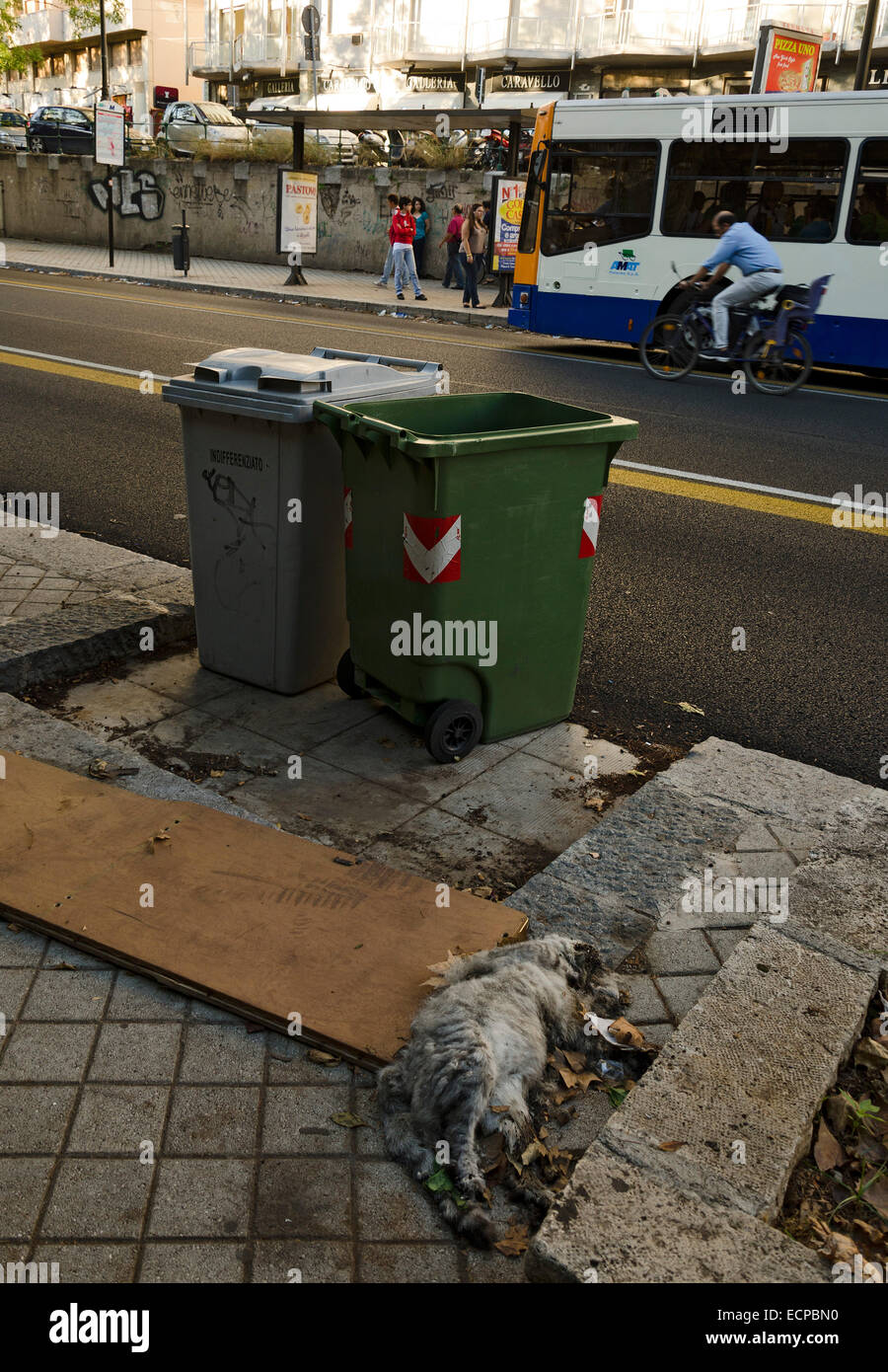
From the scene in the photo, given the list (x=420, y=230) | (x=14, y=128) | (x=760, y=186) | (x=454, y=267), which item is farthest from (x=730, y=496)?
(x=14, y=128)

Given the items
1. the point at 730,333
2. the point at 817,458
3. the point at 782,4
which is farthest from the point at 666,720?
the point at 782,4

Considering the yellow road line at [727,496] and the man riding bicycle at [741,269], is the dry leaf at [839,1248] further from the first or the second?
the man riding bicycle at [741,269]

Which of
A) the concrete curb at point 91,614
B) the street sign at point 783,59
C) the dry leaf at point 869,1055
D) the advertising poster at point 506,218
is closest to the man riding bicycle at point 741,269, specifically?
the advertising poster at point 506,218

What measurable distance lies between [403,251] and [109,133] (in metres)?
7.99

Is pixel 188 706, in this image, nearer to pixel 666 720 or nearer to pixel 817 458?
pixel 666 720

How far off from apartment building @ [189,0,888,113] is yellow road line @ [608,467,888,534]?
72.7ft

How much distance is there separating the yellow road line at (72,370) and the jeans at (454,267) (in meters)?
12.1

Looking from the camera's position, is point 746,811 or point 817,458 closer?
point 746,811

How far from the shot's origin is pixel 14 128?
3803cm

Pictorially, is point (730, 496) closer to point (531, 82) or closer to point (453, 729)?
point (453, 729)

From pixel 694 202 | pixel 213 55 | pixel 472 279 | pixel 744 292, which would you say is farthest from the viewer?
pixel 213 55

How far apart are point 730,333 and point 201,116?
31.4 m

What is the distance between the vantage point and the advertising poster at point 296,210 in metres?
21.7
